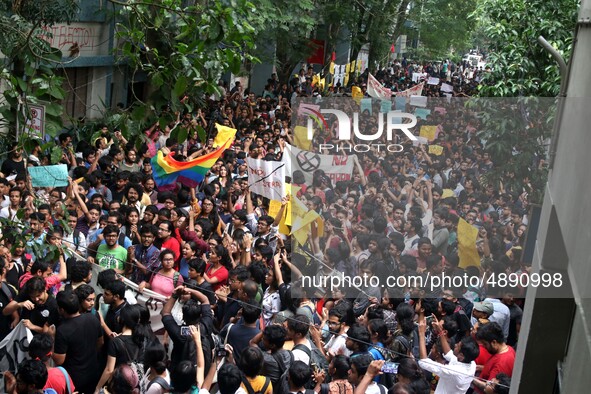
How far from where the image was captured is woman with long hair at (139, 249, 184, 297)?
762 centimetres

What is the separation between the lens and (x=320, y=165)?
8.93 metres

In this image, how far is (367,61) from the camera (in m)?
31.9

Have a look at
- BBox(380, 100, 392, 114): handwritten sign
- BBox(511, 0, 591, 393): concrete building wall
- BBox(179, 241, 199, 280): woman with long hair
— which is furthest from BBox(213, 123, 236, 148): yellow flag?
BBox(511, 0, 591, 393): concrete building wall

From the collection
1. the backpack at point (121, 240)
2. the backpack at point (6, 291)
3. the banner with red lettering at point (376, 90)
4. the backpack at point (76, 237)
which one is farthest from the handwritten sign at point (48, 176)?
the banner with red lettering at point (376, 90)

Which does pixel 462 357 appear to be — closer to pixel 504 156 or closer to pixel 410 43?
pixel 504 156

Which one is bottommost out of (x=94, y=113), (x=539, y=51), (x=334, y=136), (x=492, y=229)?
(x=94, y=113)

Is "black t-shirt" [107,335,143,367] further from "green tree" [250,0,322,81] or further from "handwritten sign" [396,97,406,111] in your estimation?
"green tree" [250,0,322,81]

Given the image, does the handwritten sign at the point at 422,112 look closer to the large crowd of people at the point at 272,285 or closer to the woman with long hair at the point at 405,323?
the large crowd of people at the point at 272,285

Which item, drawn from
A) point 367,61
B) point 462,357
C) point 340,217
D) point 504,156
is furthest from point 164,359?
point 367,61

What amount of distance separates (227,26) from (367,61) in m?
26.8

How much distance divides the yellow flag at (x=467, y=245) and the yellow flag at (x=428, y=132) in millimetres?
866

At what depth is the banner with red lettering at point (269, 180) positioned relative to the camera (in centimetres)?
1050

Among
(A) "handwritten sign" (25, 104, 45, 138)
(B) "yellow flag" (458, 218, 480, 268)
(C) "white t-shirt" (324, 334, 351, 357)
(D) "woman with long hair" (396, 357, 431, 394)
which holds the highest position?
(A) "handwritten sign" (25, 104, 45, 138)

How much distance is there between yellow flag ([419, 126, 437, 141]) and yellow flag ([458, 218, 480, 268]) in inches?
34.1
